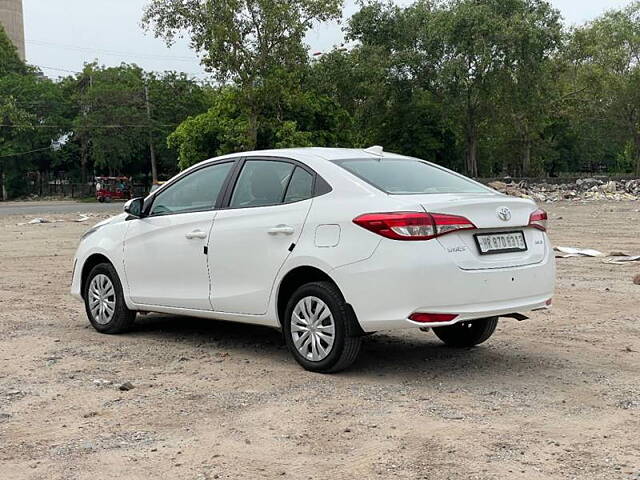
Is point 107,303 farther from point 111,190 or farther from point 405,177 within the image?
point 111,190

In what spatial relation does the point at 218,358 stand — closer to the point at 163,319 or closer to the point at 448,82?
the point at 163,319

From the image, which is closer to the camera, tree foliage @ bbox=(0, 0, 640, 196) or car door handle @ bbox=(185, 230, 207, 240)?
car door handle @ bbox=(185, 230, 207, 240)

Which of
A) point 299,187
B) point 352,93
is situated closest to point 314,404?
point 299,187

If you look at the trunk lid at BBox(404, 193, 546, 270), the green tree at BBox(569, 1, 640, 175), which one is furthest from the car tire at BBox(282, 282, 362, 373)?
the green tree at BBox(569, 1, 640, 175)

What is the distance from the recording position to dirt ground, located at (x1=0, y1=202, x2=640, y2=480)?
448 centimetres

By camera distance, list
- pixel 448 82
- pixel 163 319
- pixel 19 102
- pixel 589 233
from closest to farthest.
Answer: pixel 163 319 < pixel 589 233 < pixel 448 82 < pixel 19 102

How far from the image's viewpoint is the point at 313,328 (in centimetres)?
641

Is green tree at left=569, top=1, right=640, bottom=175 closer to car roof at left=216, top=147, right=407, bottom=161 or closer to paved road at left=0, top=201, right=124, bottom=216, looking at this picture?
paved road at left=0, top=201, right=124, bottom=216

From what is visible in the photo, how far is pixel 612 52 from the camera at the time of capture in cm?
5716

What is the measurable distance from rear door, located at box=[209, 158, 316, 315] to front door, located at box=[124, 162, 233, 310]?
0.62ft

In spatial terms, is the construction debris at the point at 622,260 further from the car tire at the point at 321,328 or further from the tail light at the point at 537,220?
the car tire at the point at 321,328

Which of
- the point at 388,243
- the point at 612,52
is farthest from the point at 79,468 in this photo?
the point at 612,52

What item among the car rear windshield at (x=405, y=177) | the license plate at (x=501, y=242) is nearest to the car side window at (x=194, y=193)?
the car rear windshield at (x=405, y=177)

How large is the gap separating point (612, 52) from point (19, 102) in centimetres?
4434
